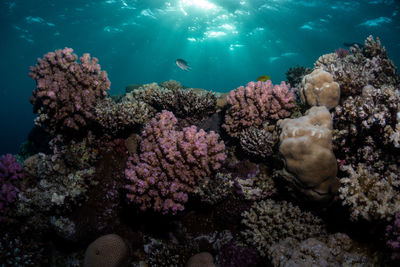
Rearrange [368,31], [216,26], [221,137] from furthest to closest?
[216,26] < [368,31] < [221,137]

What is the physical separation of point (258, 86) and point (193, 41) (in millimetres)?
49211

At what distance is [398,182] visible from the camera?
3.50 m

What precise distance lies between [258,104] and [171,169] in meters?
2.91

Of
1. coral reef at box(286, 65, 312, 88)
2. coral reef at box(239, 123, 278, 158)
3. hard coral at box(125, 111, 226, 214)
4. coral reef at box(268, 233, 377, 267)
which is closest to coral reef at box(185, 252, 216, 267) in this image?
hard coral at box(125, 111, 226, 214)

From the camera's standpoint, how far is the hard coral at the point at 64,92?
5.08 meters

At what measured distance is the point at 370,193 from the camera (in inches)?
139

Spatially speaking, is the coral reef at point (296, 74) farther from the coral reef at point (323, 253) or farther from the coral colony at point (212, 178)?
the coral reef at point (323, 253)

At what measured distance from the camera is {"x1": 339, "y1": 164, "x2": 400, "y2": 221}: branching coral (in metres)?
3.28

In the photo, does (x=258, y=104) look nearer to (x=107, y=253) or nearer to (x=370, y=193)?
(x=370, y=193)

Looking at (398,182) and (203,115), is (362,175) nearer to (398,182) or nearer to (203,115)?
(398,182)

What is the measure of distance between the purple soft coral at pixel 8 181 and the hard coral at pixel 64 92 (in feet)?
5.39

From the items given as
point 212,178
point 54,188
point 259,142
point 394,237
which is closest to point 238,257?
point 212,178

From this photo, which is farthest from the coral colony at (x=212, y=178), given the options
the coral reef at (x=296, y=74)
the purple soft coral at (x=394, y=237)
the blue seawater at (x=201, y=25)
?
the blue seawater at (x=201, y=25)

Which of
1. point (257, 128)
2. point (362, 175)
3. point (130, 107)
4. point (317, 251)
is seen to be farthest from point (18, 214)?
point (362, 175)
